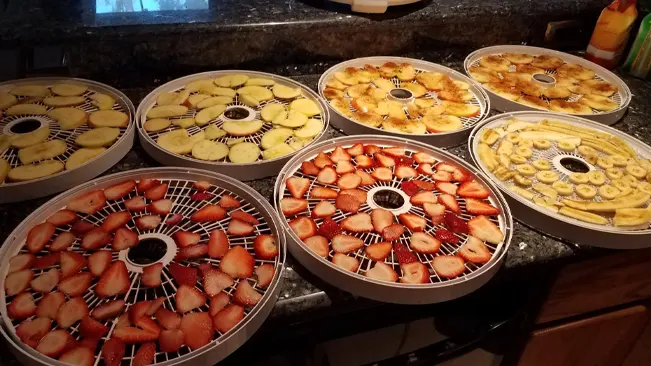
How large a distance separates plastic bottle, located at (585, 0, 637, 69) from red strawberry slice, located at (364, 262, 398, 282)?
1355 millimetres

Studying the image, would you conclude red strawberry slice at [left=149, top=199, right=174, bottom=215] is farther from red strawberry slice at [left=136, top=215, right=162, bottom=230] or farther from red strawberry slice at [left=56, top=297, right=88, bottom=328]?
Result: red strawberry slice at [left=56, top=297, right=88, bottom=328]

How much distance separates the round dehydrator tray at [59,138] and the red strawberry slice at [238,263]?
0.41 meters

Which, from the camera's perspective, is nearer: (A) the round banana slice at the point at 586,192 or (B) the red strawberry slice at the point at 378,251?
(B) the red strawberry slice at the point at 378,251

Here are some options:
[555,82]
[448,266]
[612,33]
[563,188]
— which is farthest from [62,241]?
[612,33]

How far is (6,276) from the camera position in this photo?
908 millimetres

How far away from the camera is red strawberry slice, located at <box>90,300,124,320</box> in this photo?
0.86m

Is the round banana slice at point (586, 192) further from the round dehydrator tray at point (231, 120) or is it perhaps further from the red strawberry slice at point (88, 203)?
the red strawberry slice at point (88, 203)

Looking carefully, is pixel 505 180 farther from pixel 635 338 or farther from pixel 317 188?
pixel 635 338

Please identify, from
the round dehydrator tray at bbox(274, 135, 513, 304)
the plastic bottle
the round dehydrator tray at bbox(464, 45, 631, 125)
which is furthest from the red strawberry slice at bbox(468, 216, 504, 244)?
the plastic bottle

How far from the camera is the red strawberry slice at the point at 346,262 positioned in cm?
98

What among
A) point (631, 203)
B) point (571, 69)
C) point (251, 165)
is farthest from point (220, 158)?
point (571, 69)

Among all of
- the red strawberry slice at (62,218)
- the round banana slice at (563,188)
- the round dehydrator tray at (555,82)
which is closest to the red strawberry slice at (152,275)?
the red strawberry slice at (62,218)

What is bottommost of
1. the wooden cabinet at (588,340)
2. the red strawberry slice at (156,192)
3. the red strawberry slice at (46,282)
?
the wooden cabinet at (588,340)

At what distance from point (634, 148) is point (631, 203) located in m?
0.33
